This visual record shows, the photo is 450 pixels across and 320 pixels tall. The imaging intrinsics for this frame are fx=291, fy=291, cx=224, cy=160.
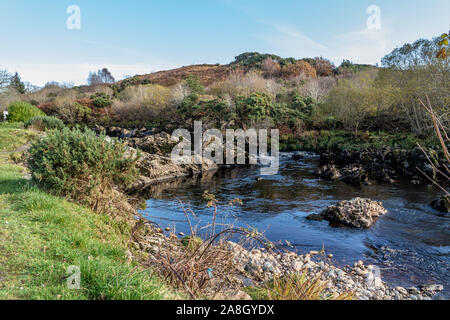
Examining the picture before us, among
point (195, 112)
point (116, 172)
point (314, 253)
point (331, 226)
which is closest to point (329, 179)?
point (331, 226)

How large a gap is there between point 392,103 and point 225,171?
1415 cm

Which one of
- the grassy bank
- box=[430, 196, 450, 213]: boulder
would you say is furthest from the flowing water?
the grassy bank

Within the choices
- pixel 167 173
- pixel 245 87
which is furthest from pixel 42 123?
pixel 245 87

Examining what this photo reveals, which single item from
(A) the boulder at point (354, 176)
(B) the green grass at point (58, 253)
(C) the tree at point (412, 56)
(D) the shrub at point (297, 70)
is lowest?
(A) the boulder at point (354, 176)

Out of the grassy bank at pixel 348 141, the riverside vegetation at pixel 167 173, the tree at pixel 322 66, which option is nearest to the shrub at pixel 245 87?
the riverside vegetation at pixel 167 173

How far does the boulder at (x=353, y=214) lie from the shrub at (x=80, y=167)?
6024 mm

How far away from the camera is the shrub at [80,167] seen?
18.3 ft

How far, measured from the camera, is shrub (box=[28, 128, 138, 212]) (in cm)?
558

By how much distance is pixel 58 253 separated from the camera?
11.4 feet

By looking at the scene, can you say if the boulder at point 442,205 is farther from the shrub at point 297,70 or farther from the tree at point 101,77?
the tree at point 101,77

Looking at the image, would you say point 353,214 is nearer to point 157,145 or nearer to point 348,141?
point 157,145

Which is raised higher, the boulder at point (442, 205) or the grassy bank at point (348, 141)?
the grassy bank at point (348, 141)

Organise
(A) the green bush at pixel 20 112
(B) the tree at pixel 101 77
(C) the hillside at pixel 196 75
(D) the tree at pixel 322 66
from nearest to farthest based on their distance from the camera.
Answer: (A) the green bush at pixel 20 112 < (D) the tree at pixel 322 66 < (C) the hillside at pixel 196 75 < (B) the tree at pixel 101 77

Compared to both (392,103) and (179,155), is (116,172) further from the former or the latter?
(392,103)
